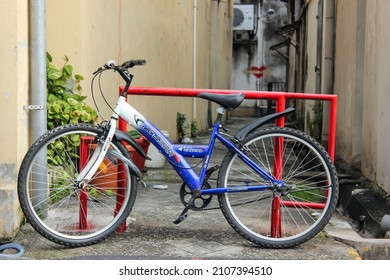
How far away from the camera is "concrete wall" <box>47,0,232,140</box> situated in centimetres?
562

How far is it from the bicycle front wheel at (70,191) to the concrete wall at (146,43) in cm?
133

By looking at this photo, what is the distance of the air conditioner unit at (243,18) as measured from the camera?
2692cm

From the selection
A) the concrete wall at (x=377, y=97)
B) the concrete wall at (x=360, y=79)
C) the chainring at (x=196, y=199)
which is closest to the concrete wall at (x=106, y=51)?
the chainring at (x=196, y=199)

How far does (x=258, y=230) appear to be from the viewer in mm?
4410

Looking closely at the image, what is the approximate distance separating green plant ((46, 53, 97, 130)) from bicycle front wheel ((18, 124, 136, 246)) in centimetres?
47

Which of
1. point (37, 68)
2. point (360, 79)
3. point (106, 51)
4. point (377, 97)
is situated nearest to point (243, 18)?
point (360, 79)

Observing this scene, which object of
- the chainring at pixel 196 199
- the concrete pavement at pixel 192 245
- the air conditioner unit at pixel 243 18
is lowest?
the concrete pavement at pixel 192 245

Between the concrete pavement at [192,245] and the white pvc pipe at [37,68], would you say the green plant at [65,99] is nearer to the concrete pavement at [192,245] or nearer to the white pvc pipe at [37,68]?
the white pvc pipe at [37,68]

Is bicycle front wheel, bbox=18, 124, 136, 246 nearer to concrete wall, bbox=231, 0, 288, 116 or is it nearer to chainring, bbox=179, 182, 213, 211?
chainring, bbox=179, 182, 213, 211

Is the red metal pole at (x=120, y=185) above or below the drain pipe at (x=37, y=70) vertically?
below

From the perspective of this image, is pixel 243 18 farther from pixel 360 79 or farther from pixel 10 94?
pixel 10 94

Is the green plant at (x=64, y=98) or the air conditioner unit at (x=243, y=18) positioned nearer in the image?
the green plant at (x=64, y=98)
